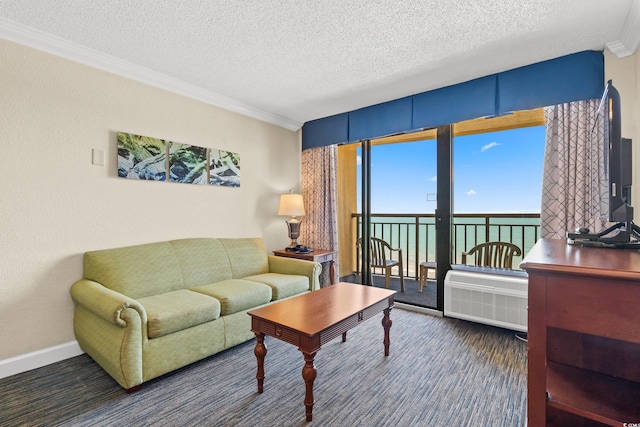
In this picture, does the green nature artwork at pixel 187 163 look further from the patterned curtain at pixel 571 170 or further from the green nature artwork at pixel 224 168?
the patterned curtain at pixel 571 170

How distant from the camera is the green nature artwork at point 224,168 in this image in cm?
337

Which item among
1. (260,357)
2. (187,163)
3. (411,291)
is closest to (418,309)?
(411,291)

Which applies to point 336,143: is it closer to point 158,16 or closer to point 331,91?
point 331,91

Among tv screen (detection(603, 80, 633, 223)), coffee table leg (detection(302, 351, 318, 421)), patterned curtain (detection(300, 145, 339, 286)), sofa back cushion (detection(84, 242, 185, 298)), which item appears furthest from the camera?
patterned curtain (detection(300, 145, 339, 286))

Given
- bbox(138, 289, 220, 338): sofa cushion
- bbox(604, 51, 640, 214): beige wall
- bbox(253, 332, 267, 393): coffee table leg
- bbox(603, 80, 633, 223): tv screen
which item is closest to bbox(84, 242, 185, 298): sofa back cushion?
bbox(138, 289, 220, 338): sofa cushion

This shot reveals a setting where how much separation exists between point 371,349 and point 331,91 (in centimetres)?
263

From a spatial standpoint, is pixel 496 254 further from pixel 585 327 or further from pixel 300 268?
pixel 585 327

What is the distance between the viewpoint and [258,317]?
1.93m

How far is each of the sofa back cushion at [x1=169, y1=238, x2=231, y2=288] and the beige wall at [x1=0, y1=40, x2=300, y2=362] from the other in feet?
0.64

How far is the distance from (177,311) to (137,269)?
693mm

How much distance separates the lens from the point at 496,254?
3227 mm

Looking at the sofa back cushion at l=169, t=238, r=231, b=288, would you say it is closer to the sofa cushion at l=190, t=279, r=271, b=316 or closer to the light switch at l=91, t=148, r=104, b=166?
the sofa cushion at l=190, t=279, r=271, b=316

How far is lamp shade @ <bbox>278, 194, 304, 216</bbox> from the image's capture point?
3.93 meters

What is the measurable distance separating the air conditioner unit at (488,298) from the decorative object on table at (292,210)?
1939mm
